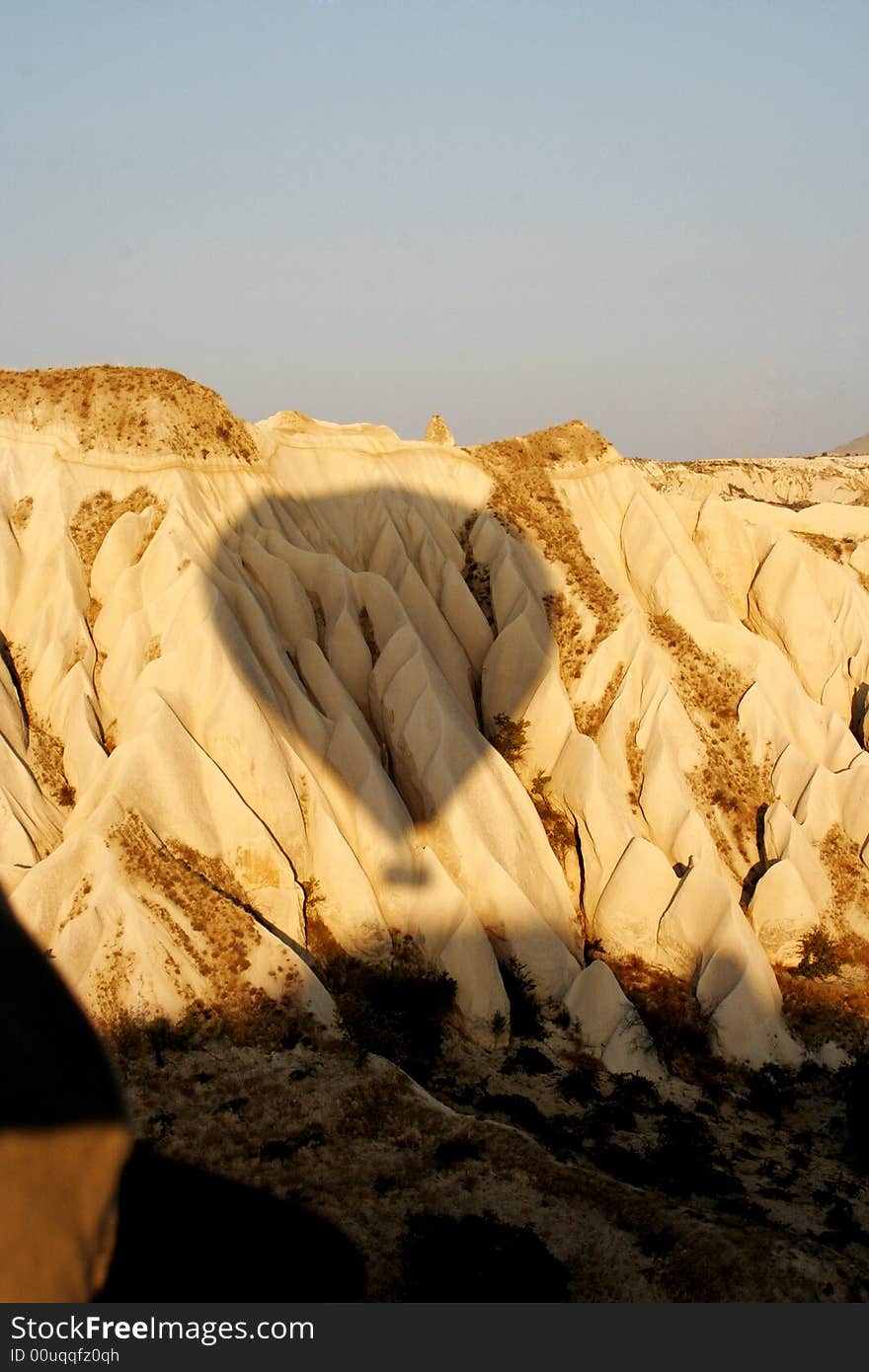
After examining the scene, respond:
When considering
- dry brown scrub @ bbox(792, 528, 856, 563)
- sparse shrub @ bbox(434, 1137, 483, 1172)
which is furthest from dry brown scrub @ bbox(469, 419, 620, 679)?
sparse shrub @ bbox(434, 1137, 483, 1172)

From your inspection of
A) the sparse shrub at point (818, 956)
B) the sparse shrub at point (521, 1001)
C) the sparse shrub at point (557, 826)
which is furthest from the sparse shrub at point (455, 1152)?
the sparse shrub at point (818, 956)

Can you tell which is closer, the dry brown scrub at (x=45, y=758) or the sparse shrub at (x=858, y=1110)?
the sparse shrub at (x=858, y=1110)

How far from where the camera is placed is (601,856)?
80.1 ft

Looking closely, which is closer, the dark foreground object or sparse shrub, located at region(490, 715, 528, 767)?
the dark foreground object

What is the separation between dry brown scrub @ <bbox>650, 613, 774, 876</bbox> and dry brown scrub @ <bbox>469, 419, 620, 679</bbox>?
7.38ft

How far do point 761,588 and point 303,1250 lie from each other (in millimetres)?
26480

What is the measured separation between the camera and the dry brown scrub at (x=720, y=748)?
1024 inches

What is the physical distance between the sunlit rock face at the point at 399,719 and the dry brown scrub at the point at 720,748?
0.28ft

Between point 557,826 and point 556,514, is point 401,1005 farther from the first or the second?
point 556,514

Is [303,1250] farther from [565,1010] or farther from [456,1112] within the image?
[565,1010]

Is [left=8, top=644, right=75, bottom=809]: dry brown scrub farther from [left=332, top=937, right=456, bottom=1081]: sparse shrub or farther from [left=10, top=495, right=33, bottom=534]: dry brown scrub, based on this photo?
[left=332, top=937, right=456, bottom=1081]: sparse shrub

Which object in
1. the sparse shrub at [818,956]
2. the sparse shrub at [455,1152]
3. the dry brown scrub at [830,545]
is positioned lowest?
the sparse shrub at [818,956]

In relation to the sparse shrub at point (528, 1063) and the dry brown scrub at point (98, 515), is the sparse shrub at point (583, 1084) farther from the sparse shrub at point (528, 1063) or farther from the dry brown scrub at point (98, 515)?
the dry brown scrub at point (98, 515)

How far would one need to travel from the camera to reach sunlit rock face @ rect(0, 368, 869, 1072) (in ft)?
63.1
